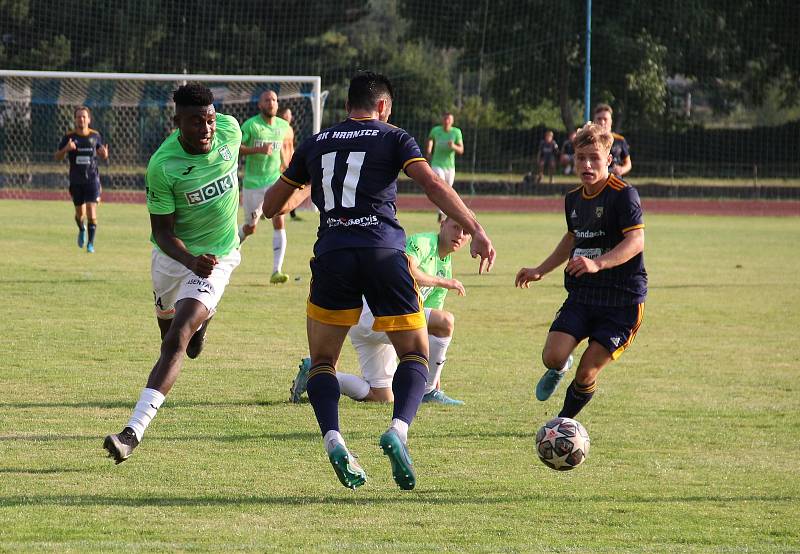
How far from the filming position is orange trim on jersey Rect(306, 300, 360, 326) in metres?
5.45

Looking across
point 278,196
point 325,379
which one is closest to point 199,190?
point 278,196

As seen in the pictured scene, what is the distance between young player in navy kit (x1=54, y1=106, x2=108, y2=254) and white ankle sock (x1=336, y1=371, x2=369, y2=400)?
10.3 metres

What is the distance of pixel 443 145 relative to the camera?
23688mm

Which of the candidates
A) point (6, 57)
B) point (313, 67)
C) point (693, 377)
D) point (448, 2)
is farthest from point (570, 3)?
point (693, 377)

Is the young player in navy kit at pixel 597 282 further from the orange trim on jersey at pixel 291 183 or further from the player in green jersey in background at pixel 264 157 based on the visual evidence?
the player in green jersey in background at pixel 264 157

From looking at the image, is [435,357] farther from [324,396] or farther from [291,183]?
[291,183]

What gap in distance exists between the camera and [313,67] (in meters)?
42.2

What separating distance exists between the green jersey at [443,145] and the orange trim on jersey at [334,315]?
1807cm

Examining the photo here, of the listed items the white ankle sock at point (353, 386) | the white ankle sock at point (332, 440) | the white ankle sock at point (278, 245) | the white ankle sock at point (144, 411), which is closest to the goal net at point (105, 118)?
the white ankle sock at point (278, 245)

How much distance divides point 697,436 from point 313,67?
121ft

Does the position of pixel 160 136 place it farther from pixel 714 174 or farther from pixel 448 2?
pixel 714 174

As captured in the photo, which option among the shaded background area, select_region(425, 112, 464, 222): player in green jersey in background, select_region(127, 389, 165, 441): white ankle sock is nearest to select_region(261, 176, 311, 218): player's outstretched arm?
select_region(127, 389, 165, 441): white ankle sock

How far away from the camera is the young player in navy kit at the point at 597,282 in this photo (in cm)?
636

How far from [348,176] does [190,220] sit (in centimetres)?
155
